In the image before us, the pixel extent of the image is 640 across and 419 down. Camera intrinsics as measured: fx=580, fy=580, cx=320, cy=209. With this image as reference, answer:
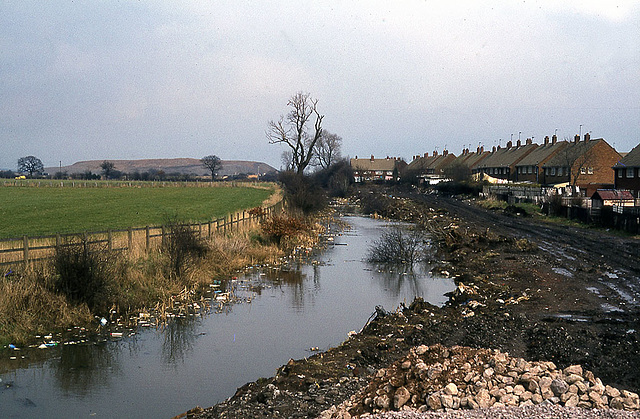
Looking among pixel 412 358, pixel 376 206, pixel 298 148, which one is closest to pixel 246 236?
pixel 412 358

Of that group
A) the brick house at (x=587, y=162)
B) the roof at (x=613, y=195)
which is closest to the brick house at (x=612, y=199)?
the roof at (x=613, y=195)

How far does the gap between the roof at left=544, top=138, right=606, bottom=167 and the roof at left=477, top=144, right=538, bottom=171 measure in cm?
1317

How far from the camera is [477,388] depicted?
7.18 meters

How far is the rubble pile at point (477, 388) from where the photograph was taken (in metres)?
6.82

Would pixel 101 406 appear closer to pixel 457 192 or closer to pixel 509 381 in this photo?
pixel 509 381

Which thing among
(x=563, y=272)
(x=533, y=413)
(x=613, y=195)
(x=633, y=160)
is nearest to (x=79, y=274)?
(x=533, y=413)

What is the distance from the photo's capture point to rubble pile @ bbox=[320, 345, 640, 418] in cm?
682

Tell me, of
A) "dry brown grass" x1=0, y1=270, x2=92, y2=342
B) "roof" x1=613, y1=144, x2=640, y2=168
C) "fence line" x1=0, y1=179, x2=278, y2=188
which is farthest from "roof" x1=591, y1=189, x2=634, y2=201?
"fence line" x1=0, y1=179, x2=278, y2=188

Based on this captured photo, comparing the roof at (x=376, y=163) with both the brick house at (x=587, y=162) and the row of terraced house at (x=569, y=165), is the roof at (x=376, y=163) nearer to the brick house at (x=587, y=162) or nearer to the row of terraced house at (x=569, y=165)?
the row of terraced house at (x=569, y=165)

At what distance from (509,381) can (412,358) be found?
58.7 inches

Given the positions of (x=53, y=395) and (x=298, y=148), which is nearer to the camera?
(x=53, y=395)

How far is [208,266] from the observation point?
20.6 meters

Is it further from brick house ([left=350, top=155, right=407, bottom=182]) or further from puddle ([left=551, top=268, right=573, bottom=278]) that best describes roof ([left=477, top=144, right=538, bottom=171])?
puddle ([left=551, top=268, right=573, bottom=278])

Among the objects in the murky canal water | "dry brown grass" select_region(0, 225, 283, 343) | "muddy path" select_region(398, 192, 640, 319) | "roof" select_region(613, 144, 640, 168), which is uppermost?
"roof" select_region(613, 144, 640, 168)
